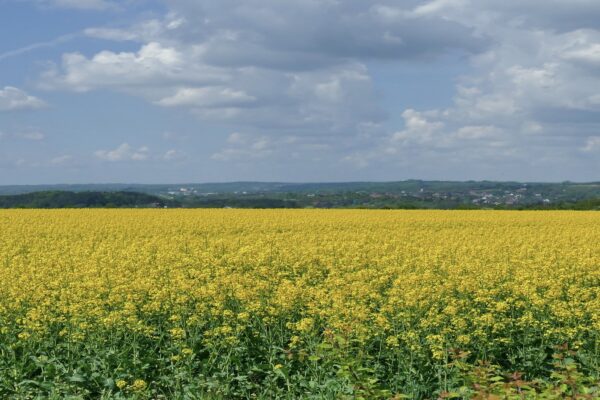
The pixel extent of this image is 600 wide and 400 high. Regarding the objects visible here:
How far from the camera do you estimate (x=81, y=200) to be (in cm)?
9425

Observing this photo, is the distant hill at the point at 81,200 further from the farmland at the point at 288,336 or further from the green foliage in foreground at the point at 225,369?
the green foliage in foreground at the point at 225,369

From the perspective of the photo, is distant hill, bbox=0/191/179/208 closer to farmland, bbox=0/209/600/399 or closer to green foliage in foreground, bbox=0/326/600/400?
farmland, bbox=0/209/600/399

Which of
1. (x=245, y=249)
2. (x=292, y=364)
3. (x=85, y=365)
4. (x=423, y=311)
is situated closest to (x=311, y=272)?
(x=245, y=249)

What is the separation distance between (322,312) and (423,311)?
216cm

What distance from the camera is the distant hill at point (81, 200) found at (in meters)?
92.2

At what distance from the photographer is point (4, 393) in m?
10.3

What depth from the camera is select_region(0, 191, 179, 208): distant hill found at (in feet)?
302

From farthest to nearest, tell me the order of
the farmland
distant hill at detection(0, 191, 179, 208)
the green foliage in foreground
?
distant hill at detection(0, 191, 179, 208)
the farmland
the green foliage in foreground

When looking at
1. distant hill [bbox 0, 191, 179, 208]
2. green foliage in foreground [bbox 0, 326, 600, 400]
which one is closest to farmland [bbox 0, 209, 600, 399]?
green foliage in foreground [bbox 0, 326, 600, 400]

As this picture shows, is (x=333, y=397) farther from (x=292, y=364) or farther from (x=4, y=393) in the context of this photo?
(x=4, y=393)

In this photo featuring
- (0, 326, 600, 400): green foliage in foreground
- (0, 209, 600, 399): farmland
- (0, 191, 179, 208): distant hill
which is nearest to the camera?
(0, 326, 600, 400): green foliage in foreground

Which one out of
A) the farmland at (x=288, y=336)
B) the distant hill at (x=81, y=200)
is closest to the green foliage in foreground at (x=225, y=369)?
the farmland at (x=288, y=336)

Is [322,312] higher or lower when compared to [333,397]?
higher

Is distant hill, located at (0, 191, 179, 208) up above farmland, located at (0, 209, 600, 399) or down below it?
above
